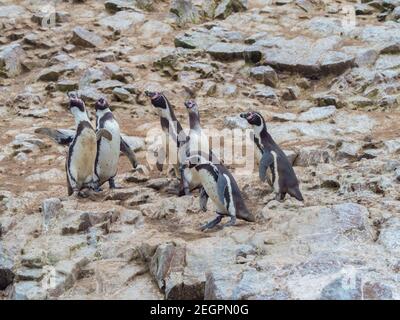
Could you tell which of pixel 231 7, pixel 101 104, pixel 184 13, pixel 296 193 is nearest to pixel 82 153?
pixel 101 104

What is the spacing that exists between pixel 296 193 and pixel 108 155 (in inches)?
87.1

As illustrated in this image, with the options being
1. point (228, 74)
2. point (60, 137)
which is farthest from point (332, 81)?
point (60, 137)

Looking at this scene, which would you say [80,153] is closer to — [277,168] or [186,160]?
[186,160]

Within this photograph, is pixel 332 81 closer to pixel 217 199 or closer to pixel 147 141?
pixel 147 141

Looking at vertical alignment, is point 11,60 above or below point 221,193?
below

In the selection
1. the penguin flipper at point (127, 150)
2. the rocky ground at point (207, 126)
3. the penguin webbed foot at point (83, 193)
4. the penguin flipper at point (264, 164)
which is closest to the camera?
the rocky ground at point (207, 126)

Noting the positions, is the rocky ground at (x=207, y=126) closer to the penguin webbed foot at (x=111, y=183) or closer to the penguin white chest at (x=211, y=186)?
the penguin webbed foot at (x=111, y=183)

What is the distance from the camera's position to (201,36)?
12461 millimetres

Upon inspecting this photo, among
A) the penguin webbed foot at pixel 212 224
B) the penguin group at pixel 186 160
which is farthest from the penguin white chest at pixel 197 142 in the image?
the penguin webbed foot at pixel 212 224

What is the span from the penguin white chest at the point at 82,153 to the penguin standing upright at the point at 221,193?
139 cm

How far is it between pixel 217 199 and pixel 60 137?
7.02 feet

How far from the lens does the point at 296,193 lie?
6312mm

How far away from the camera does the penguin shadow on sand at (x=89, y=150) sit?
23.0 feet

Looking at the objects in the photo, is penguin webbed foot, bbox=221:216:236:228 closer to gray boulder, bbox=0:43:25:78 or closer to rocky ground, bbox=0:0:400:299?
rocky ground, bbox=0:0:400:299
